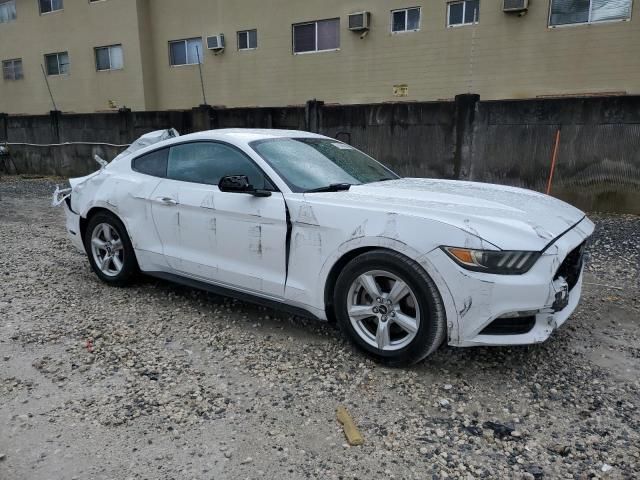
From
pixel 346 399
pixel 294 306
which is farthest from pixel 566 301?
pixel 294 306

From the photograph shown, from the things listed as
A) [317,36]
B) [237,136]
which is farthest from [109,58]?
[237,136]

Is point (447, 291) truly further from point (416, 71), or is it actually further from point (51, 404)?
point (416, 71)

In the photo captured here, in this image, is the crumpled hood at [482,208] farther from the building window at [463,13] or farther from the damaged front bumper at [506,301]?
the building window at [463,13]

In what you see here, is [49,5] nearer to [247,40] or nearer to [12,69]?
[12,69]

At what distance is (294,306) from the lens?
3.52m

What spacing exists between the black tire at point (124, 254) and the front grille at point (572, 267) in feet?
11.7

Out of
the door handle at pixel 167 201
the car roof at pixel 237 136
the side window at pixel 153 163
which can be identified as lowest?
the door handle at pixel 167 201

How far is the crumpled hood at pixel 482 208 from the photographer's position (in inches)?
111

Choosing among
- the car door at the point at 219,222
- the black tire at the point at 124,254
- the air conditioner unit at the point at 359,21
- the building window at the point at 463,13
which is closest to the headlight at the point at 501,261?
the car door at the point at 219,222

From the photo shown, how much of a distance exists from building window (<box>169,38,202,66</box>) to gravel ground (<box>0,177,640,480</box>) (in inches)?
637

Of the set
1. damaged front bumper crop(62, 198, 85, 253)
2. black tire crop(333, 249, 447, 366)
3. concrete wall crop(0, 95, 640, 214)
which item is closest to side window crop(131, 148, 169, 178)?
damaged front bumper crop(62, 198, 85, 253)

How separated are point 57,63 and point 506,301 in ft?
80.5

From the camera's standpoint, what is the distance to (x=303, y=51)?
16.2 metres

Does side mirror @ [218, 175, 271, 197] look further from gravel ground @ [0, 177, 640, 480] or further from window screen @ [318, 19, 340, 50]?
window screen @ [318, 19, 340, 50]
